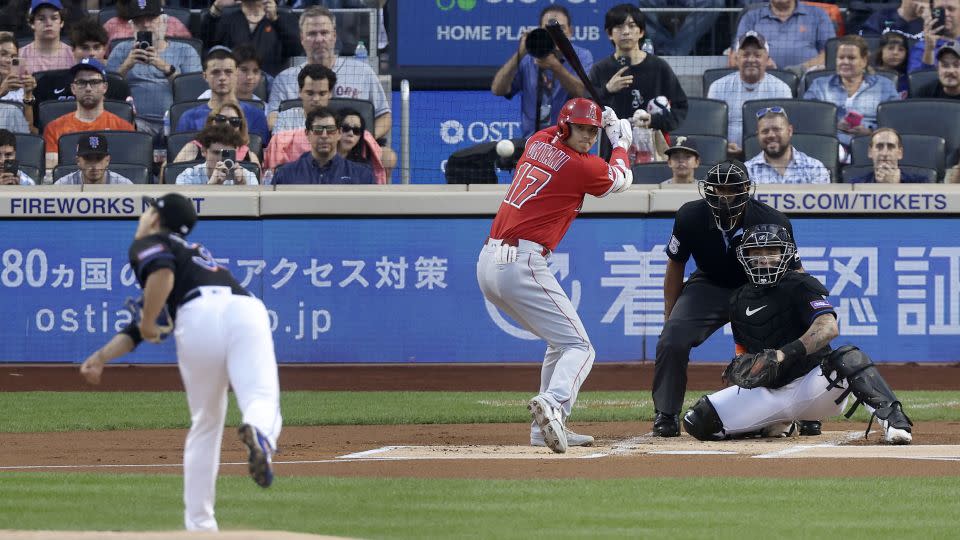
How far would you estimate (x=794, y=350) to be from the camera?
28.7 ft

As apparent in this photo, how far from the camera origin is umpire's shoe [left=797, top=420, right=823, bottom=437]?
31.1 ft

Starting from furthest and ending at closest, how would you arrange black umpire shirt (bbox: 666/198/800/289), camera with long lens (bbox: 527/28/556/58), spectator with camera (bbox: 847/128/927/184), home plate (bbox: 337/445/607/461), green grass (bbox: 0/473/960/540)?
1. spectator with camera (bbox: 847/128/927/184)
2. camera with long lens (bbox: 527/28/556/58)
3. black umpire shirt (bbox: 666/198/800/289)
4. home plate (bbox: 337/445/607/461)
5. green grass (bbox: 0/473/960/540)

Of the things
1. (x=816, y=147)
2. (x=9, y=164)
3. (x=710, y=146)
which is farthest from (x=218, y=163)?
(x=816, y=147)

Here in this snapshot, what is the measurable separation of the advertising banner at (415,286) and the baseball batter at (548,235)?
426 cm

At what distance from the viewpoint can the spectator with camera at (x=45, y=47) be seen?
48.8ft

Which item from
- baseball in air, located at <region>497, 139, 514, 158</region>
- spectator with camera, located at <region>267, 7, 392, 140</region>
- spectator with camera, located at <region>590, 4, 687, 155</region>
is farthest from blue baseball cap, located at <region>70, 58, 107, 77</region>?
spectator with camera, located at <region>590, 4, 687, 155</region>

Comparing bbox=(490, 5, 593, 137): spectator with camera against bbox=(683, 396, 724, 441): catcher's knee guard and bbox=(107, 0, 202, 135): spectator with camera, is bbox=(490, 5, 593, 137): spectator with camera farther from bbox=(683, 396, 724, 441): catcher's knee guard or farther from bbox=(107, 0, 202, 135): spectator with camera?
bbox=(683, 396, 724, 441): catcher's knee guard

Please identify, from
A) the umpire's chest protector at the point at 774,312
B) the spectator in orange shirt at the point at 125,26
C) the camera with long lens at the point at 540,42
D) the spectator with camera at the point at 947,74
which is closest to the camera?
the umpire's chest protector at the point at 774,312

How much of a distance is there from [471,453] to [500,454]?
0.18m

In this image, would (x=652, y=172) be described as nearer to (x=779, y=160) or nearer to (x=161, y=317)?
(x=779, y=160)

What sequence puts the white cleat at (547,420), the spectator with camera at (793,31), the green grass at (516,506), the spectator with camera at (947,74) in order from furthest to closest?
the spectator with camera at (793,31) < the spectator with camera at (947,74) < the white cleat at (547,420) < the green grass at (516,506)

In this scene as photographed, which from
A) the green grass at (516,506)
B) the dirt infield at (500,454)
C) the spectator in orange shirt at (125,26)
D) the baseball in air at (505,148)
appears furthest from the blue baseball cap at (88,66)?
the green grass at (516,506)

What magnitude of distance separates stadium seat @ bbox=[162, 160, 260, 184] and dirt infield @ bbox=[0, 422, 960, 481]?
12.2 ft

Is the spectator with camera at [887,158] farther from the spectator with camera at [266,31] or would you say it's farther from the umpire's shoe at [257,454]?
the umpire's shoe at [257,454]
